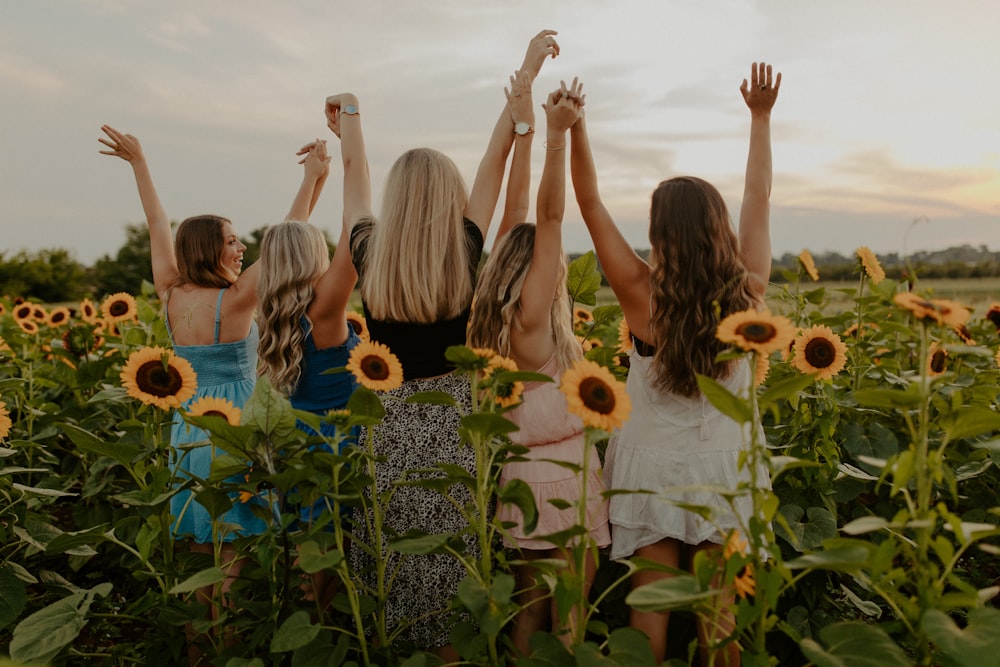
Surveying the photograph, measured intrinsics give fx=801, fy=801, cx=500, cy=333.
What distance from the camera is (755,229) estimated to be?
2.67 m

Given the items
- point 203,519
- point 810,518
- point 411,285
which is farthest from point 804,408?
point 203,519

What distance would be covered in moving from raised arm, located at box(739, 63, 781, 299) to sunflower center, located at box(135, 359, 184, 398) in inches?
70.1

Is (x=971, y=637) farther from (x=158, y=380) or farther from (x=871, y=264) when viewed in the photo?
(x=871, y=264)

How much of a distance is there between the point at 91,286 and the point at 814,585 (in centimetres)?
2769

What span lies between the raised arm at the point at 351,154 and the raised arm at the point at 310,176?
41 cm

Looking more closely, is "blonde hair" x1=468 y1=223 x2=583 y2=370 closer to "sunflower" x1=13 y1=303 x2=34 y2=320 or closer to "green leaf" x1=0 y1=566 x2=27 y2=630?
"green leaf" x1=0 y1=566 x2=27 y2=630

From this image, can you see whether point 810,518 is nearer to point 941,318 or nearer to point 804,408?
point 804,408

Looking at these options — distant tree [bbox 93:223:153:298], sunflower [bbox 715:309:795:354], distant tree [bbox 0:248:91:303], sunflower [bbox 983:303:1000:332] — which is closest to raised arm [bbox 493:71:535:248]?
sunflower [bbox 715:309:795:354]

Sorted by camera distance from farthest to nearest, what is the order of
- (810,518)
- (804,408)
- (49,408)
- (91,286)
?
1. (91,286)
2. (49,408)
3. (804,408)
4. (810,518)

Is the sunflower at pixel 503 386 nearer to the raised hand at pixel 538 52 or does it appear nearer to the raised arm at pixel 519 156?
the raised arm at pixel 519 156

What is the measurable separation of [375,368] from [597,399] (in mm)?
670

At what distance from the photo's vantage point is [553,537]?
159 centimetres

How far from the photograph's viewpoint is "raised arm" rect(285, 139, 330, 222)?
3.61 m

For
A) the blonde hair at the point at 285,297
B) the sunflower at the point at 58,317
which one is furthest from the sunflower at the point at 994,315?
the sunflower at the point at 58,317
